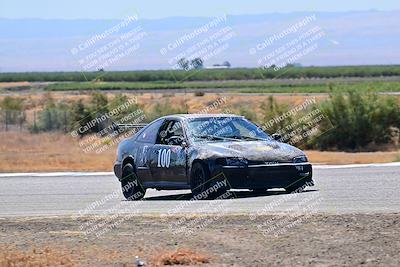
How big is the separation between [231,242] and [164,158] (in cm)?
602

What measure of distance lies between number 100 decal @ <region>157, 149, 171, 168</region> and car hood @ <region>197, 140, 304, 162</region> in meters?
0.80

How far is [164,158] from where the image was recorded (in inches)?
723

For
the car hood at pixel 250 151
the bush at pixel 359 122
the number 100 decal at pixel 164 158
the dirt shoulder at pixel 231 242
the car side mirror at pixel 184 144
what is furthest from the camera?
the bush at pixel 359 122

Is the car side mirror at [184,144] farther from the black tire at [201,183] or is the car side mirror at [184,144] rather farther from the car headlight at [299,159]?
the car headlight at [299,159]

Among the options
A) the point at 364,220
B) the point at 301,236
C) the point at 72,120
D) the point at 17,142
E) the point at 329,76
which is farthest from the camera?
the point at 329,76

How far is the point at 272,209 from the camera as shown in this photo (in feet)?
50.7

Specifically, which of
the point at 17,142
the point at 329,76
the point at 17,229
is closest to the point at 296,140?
the point at 17,142

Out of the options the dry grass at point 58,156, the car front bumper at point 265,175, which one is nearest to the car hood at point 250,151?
the car front bumper at point 265,175

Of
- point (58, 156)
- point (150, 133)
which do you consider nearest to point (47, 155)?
point (58, 156)

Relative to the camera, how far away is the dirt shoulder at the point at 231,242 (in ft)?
37.3

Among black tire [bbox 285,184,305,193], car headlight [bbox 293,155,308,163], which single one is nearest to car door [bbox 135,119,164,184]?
black tire [bbox 285,184,305,193]

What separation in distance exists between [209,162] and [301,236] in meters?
4.71

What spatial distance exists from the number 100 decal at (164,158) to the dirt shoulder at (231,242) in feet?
11.2

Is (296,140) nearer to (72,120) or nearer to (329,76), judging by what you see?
(72,120)
